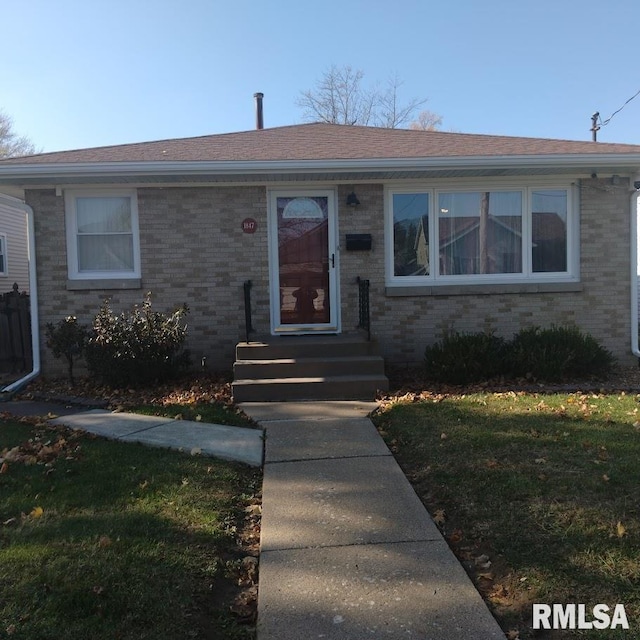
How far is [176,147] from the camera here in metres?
9.31

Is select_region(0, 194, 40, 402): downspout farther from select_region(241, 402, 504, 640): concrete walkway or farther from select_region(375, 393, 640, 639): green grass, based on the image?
select_region(375, 393, 640, 639): green grass

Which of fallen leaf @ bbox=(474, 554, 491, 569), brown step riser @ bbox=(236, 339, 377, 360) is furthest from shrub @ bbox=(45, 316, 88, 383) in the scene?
fallen leaf @ bbox=(474, 554, 491, 569)

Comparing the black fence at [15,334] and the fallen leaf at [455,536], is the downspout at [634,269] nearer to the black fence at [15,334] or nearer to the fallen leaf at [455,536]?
the fallen leaf at [455,536]

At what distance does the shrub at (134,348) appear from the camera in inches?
301

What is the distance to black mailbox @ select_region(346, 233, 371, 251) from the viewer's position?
8.73 m

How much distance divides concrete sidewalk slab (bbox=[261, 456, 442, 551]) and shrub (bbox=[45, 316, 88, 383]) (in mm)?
4364

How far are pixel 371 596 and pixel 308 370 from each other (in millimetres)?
4780

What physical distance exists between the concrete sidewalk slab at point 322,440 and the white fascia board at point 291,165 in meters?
3.72

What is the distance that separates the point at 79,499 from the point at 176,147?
6758 mm

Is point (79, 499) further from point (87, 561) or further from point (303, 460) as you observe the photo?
point (303, 460)

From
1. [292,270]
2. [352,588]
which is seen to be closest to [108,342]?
[292,270]

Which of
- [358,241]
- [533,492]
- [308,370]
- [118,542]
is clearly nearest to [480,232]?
[358,241]

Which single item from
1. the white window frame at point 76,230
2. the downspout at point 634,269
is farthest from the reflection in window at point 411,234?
the white window frame at point 76,230

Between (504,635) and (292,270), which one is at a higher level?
(292,270)
